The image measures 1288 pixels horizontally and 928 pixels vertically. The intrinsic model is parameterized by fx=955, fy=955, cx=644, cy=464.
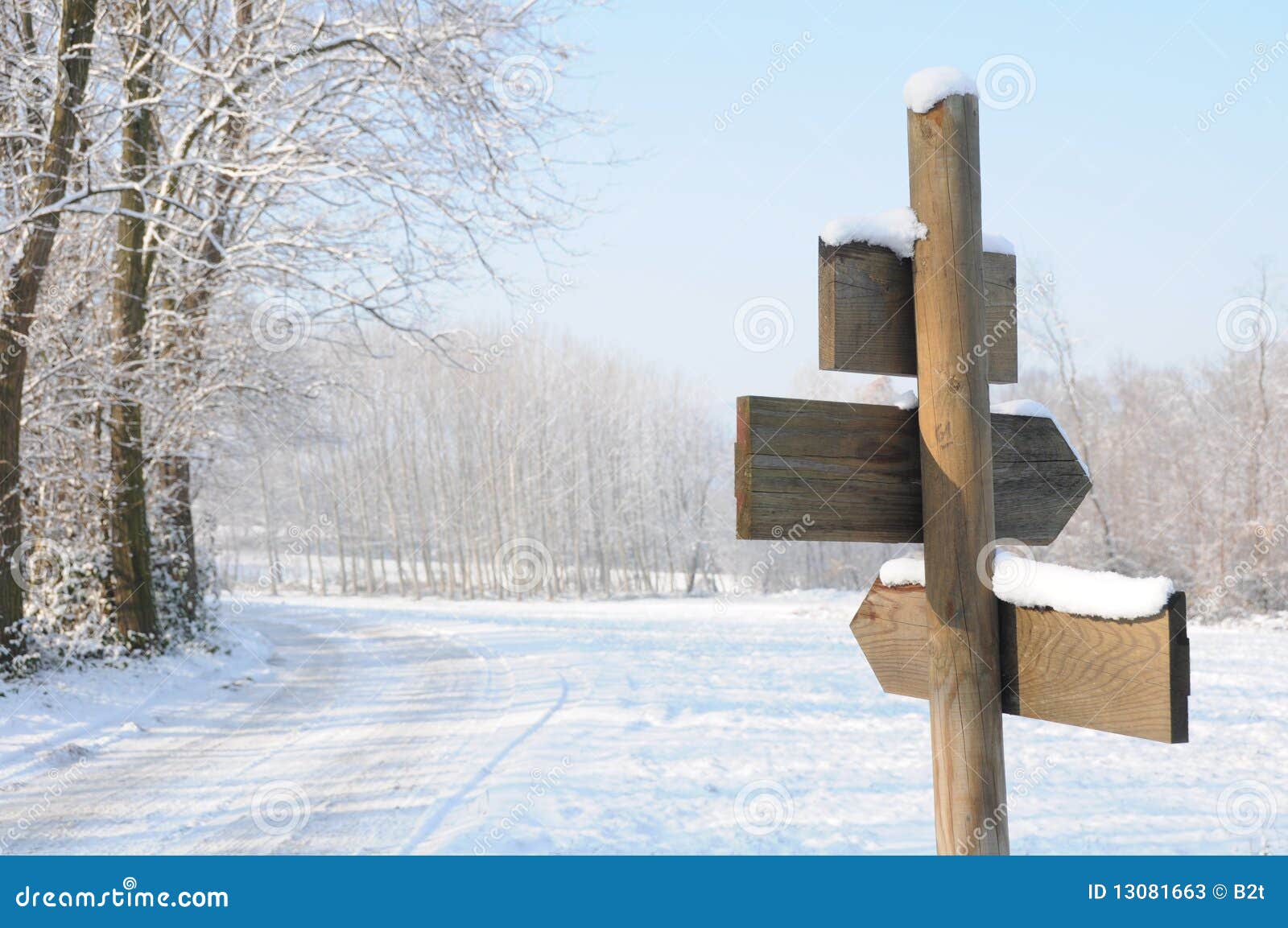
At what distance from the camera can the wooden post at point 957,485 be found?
2.21m

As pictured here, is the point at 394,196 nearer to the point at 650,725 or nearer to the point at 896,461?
the point at 650,725

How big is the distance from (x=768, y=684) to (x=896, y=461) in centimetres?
939

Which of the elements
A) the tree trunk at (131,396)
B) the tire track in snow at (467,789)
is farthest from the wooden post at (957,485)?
the tree trunk at (131,396)

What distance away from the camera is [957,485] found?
2248 mm

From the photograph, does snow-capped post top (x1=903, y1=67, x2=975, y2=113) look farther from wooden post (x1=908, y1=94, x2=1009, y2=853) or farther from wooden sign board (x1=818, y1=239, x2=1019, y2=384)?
wooden sign board (x1=818, y1=239, x2=1019, y2=384)

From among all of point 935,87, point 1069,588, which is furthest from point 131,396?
point 1069,588

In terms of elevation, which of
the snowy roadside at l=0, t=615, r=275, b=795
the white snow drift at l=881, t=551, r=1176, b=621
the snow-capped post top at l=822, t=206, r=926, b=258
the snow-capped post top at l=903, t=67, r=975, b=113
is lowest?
the snowy roadside at l=0, t=615, r=275, b=795

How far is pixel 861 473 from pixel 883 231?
1.97 feet

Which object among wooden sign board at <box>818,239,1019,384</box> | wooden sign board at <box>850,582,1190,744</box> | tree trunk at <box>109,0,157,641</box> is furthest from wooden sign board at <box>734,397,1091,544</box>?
tree trunk at <box>109,0,157,641</box>

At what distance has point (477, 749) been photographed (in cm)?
772

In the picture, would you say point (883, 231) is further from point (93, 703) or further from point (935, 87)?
point (93, 703)

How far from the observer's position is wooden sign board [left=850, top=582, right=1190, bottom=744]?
185cm

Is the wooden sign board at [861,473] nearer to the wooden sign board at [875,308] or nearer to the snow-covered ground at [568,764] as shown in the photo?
the wooden sign board at [875,308]

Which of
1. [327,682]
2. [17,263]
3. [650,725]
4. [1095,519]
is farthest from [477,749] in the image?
[1095,519]
